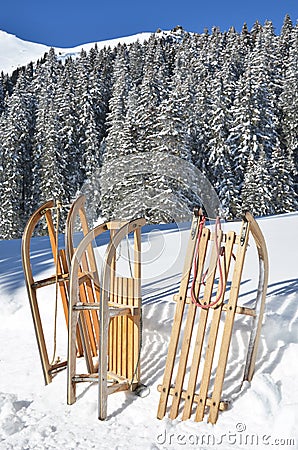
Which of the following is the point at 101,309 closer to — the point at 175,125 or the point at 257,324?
the point at 257,324

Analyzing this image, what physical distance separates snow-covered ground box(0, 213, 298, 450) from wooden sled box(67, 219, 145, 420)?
6.5 inches

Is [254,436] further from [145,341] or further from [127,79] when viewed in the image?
[127,79]

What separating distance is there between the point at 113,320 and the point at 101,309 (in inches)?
21.3

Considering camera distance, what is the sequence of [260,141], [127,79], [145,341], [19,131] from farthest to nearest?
Answer: 1. [127,79]
2. [19,131]
3. [260,141]
4. [145,341]

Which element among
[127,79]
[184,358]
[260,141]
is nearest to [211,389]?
[184,358]

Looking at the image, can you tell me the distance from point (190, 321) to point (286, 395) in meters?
0.84

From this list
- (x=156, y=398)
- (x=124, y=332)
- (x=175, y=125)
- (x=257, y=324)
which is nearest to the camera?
(x=257, y=324)

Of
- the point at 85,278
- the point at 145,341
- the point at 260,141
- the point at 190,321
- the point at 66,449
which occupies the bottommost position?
the point at 66,449

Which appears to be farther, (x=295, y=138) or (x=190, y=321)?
(x=295, y=138)

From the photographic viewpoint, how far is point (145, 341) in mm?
4266

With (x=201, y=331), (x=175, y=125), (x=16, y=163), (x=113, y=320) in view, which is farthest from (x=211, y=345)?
(x=16, y=163)

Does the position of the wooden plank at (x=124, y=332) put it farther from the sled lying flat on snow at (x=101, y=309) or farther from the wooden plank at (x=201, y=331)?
the wooden plank at (x=201, y=331)

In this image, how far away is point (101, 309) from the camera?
11.2 feet

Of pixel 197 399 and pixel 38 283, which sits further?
pixel 38 283
